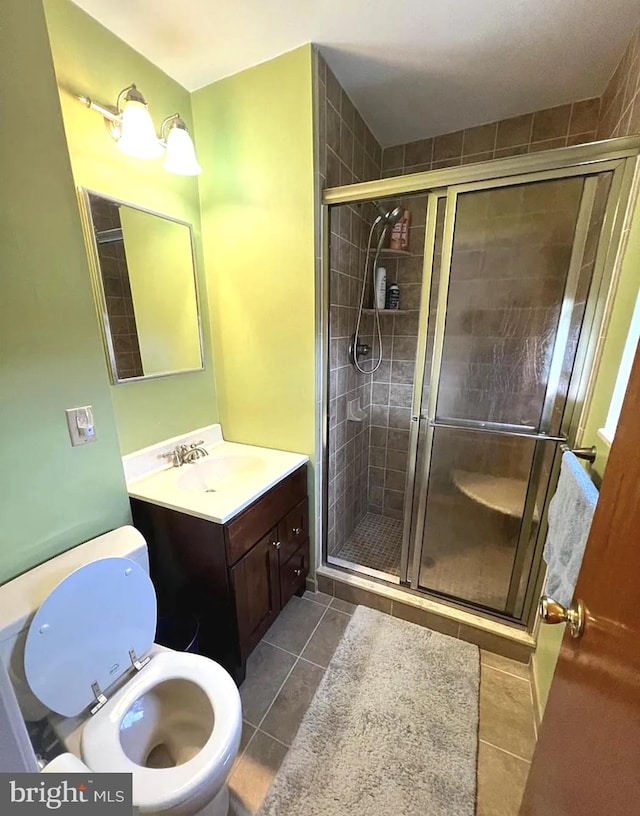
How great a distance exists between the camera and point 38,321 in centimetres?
95

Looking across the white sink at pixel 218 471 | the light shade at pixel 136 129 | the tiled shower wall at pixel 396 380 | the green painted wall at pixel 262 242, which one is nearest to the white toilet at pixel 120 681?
the white sink at pixel 218 471

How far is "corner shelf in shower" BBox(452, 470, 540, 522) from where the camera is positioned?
63.2 inches

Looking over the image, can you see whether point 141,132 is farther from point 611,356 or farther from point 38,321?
point 611,356

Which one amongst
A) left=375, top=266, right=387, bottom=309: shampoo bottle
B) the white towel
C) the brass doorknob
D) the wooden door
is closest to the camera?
the wooden door

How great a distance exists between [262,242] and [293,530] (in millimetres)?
1370

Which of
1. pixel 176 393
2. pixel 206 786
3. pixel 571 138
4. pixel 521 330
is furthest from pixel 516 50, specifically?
pixel 206 786

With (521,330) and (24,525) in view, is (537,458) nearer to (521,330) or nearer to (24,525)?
(521,330)

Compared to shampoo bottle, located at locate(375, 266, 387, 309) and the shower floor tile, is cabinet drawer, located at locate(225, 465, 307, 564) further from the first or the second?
shampoo bottle, located at locate(375, 266, 387, 309)

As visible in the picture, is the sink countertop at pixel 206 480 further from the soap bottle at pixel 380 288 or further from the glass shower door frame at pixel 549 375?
the soap bottle at pixel 380 288

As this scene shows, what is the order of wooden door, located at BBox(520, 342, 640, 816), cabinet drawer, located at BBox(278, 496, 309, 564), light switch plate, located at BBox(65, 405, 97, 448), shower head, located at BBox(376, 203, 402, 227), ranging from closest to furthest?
wooden door, located at BBox(520, 342, 640, 816) < light switch plate, located at BBox(65, 405, 97, 448) < cabinet drawer, located at BBox(278, 496, 309, 564) < shower head, located at BBox(376, 203, 402, 227)

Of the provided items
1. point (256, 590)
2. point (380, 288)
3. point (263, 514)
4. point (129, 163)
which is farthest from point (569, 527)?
point (129, 163)

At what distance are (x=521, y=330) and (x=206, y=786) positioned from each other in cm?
189

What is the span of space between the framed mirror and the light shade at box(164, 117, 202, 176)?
23 cm

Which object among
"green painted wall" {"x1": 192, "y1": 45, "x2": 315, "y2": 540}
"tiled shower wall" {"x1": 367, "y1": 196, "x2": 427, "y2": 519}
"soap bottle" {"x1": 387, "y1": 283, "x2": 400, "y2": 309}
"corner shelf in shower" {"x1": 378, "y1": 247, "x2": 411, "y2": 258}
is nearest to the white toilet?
"green painted wall" {"x1": 192, "y1": 45, "x2": 315, "y2": 540}
